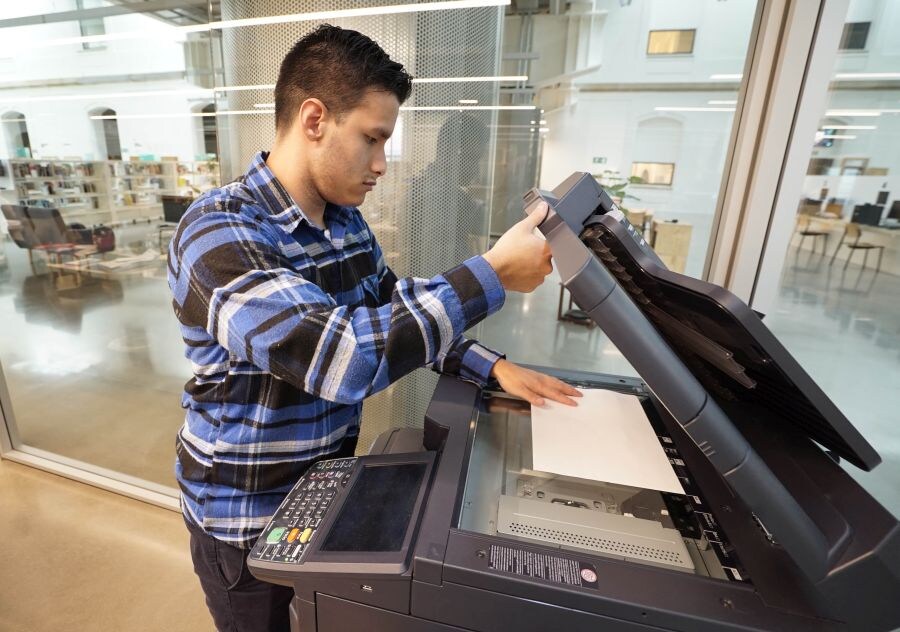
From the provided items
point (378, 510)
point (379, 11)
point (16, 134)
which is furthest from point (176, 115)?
point (378, 510)

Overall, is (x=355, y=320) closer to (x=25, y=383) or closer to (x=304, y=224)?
(x=304, y=224)

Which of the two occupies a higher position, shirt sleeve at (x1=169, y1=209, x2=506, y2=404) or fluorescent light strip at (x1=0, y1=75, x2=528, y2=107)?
fluorescent light strip at (x1=0, y1=75, x2=528, y2=107)

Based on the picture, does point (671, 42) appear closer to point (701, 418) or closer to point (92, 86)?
point (701, 418)

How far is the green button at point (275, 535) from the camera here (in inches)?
24.7

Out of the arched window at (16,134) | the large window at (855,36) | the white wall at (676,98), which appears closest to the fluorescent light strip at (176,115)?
the arched window at (16,134)

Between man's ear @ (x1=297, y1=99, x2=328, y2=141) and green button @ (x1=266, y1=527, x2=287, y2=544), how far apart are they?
0.63 metres

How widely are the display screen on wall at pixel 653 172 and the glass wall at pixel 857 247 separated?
500 millimetres

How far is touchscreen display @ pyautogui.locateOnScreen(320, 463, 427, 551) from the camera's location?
0.61 metres

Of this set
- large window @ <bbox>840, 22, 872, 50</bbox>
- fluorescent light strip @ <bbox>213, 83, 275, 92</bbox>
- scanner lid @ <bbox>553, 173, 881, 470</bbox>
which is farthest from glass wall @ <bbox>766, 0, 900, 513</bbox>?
fluorescent light strip @ <bbox>213, 83, 275, 92</bbox>

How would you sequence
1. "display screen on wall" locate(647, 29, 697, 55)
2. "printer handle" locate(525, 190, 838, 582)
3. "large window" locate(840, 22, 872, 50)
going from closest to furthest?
"printer handle" locate(525, 190, 838, 582) < "large window" locate(840, 22, 872, 50) < "display screen on wall" locate(647, 29, 697, 55)

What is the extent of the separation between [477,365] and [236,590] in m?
0.64

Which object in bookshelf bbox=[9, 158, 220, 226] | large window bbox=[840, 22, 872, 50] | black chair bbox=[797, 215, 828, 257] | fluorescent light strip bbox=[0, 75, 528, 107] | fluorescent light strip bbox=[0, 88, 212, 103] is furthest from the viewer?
bookshelf bbox=[9, 158, 220, 226]

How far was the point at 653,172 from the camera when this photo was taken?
175cm

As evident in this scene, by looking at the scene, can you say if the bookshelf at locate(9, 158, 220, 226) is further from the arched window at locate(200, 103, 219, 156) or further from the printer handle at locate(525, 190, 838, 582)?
the printer handle at locate(525, 190, 838, 582)
